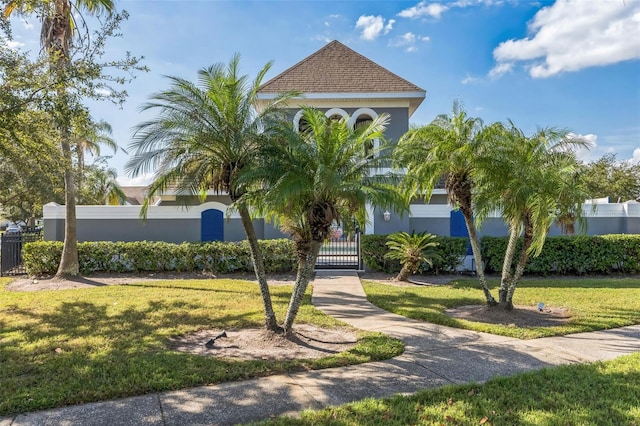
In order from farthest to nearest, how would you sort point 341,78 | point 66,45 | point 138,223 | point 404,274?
point 341,78 → point 138,223 → point 404,274 → point 66,45

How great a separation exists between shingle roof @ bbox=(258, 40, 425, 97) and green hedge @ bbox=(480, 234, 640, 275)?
717 centimetres

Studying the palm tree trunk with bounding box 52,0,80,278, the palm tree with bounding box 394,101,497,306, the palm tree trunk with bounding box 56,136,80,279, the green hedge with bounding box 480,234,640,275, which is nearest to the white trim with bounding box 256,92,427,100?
the green hedge with bounding box 480,234,640,275

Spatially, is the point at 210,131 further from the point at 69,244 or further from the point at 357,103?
the point at 357,103

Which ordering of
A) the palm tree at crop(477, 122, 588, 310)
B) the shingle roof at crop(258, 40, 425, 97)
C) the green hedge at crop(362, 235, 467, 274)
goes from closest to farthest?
the palm tree at crop(477, 122, 588, 310)
the green hedge at crop(362, 235, 467, 274)
the shingle roof at crop(258, 40, 425, 97)

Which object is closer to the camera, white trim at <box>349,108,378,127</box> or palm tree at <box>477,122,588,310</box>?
palm tree at <box>477,122,588,310</box>

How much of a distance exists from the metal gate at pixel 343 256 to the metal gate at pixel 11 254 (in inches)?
420

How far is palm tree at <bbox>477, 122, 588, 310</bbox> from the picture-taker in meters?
7.47

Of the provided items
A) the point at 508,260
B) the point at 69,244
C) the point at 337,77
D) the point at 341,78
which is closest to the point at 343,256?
the point at 508,260

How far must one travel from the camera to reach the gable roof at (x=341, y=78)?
1634cm

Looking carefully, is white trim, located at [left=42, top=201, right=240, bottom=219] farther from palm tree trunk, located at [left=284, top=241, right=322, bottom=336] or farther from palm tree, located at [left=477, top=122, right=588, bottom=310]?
palm tree, located at [left=477, top=122, right=588, bottom=310]

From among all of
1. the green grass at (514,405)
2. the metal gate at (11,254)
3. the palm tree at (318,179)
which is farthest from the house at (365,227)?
the green grass at (514,405)

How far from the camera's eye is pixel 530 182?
24.5 ft

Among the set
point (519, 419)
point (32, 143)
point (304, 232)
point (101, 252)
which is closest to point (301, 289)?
point (304, 232)

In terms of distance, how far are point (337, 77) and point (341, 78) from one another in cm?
21
